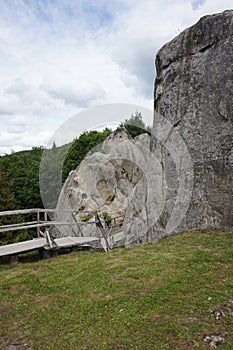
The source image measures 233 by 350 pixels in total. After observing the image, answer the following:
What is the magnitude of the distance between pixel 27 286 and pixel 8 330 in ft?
5.59

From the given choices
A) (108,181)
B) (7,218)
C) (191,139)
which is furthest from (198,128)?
(7,218)

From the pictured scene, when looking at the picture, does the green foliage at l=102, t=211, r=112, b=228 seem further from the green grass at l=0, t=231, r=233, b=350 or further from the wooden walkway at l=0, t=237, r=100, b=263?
the green grass at l=0, t=231, r=233, b=350

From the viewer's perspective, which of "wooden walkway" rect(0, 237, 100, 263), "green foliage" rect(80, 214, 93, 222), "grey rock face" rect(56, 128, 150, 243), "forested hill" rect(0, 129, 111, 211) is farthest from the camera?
"forested hill" rect(0, 129, 111, 211)

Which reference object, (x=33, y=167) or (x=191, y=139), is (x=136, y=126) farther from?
(x=191, y=139)

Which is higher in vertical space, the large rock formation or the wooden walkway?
the large rock formation

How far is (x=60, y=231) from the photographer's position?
1967 cm

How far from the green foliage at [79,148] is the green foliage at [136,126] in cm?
314

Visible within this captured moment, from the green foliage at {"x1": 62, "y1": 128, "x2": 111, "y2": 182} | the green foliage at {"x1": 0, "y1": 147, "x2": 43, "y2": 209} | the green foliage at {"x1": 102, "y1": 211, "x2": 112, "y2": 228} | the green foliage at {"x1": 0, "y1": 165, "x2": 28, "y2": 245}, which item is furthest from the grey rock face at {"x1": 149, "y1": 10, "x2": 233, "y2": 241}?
the green foliage at {"x1": 0, "y1": 147, "x2": 43, "y2": 209}

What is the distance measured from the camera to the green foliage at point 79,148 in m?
33.2

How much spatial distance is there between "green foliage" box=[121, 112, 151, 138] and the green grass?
23.9 metres

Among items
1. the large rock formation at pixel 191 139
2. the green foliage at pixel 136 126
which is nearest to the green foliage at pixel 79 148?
the green foliage at pixel 136 126

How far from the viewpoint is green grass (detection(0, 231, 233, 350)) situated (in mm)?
3877

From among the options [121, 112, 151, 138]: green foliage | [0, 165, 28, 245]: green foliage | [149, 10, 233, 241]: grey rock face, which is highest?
[121, 112, 151, 138]: green foliage

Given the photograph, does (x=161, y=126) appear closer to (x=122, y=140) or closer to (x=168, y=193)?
(x=168, y=193)
